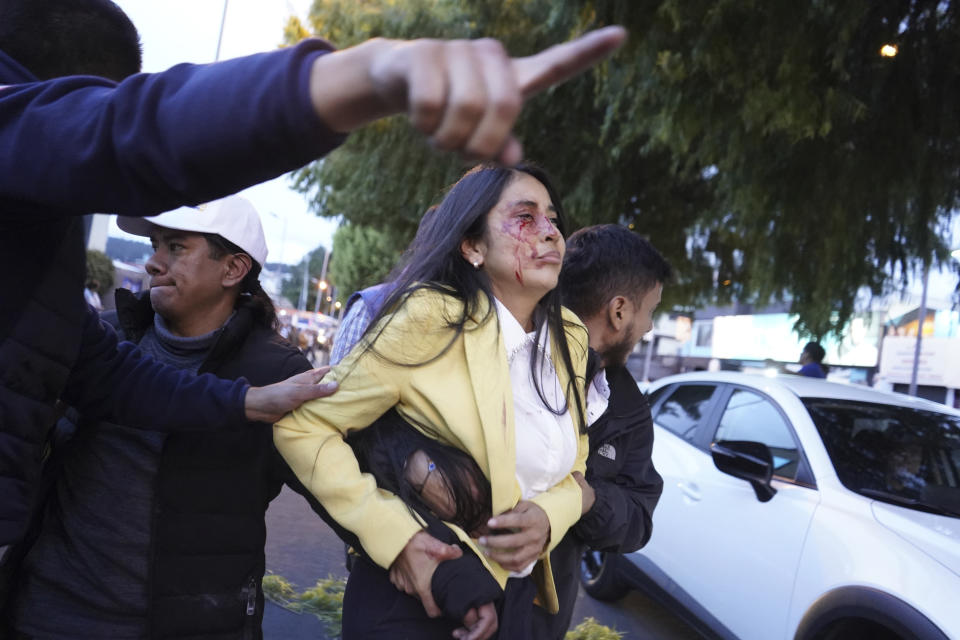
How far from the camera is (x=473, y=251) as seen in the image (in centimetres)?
179

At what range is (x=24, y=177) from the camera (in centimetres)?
81

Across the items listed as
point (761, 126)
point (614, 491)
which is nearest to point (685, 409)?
point (761, 126)

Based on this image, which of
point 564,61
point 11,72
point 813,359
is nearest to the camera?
point 564,61

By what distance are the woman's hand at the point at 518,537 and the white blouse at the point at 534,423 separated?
8 centimetres

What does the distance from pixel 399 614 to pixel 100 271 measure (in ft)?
40.1

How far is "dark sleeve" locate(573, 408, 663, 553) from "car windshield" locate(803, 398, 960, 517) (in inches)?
63.0

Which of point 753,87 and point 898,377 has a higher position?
point 753,87

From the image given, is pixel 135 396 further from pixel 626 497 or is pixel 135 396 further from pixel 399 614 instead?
pixel 626 497

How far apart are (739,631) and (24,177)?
363 centimetres

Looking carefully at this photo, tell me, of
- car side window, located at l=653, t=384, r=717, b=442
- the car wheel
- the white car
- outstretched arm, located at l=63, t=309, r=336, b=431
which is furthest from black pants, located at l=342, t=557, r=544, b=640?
the car wheel

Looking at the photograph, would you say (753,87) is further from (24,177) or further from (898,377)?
(898,377)

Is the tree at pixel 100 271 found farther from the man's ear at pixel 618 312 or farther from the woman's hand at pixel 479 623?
the woman's hand at pixel 479 623

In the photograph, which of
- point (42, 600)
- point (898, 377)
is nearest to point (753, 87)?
point (42, 600)

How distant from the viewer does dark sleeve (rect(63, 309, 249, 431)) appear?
1.62 metres
